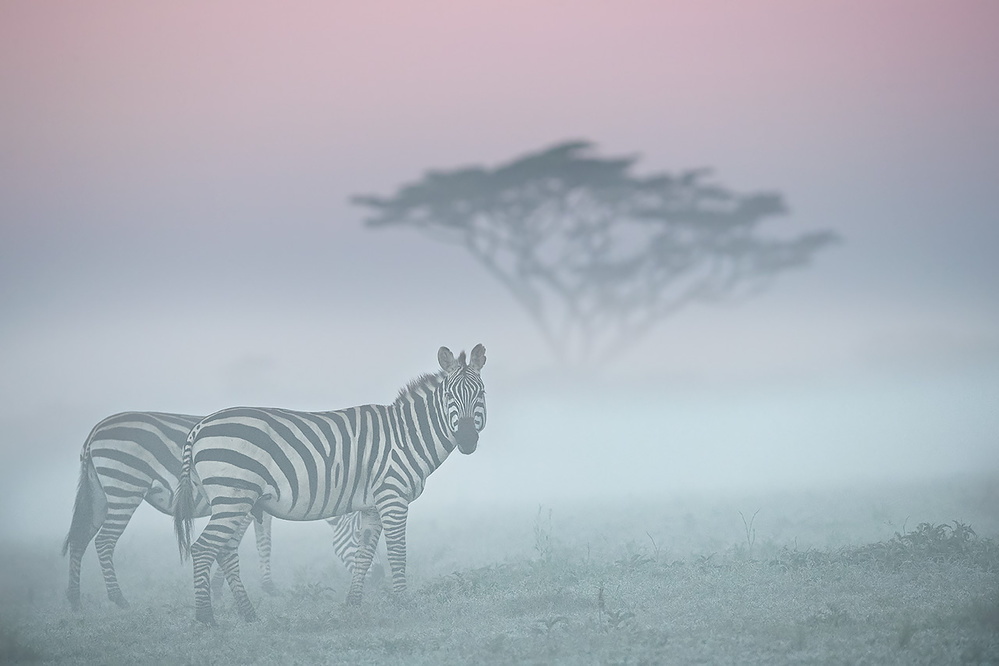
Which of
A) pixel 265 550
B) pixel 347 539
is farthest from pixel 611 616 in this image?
pixel 265 550

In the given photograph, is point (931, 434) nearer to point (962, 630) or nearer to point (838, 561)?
point (838, 561)

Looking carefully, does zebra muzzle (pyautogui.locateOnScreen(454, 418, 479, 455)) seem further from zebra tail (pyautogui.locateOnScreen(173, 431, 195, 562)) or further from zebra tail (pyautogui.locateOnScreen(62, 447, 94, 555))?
zebra tail (pyautogui.locateOnScreen(62, 447, 94, 555))

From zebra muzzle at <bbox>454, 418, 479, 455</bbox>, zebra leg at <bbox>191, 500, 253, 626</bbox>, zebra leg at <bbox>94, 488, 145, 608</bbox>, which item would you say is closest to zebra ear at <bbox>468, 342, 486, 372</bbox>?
zebra muzzle at <bbox>454, 418, 479, 455</bbox>

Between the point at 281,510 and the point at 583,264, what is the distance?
1429cm

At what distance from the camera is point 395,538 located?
9727mm

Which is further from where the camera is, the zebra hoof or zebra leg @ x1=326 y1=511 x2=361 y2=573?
zebra leg @ x1=326 y1=511 x2=361 y2=573

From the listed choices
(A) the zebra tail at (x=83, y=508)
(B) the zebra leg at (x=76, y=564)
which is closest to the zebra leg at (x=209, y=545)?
(B) the zebra leg at (x=76, y=564)

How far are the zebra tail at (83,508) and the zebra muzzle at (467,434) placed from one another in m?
3.94

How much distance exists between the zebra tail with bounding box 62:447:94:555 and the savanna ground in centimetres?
65

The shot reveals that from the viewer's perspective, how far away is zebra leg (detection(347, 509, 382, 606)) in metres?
9.73

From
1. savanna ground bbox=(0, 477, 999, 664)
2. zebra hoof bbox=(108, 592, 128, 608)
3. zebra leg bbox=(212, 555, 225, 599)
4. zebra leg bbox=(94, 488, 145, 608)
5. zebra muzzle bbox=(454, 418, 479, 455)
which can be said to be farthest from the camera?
zebra leg bbox=(94, 488, 145, 608)

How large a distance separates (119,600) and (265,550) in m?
1.49

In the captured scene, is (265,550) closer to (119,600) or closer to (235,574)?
(119,600)

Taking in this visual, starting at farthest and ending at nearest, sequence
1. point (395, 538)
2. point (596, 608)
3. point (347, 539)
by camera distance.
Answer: point (347, 539)
point (395, 538)
point (596, 608)
